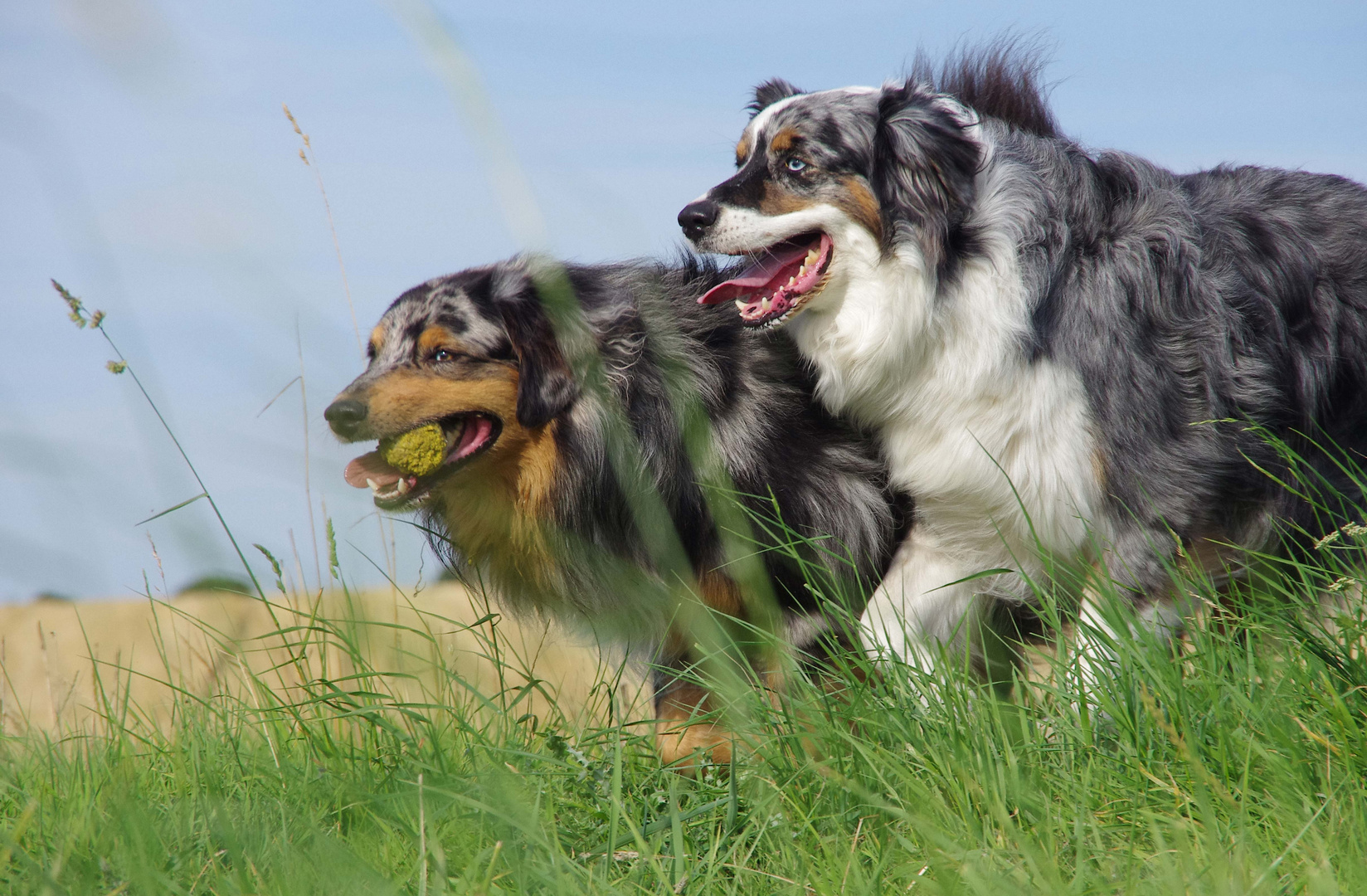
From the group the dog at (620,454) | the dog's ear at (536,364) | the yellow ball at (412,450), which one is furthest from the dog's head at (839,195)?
the yellow ball at (412,450)

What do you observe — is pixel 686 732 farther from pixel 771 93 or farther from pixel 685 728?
pixel 771 93

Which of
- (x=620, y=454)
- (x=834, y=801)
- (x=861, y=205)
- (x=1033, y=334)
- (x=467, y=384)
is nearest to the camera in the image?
(x=834, y=801)

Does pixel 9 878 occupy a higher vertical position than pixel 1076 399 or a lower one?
lower

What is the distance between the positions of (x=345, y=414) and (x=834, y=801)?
1723 mm

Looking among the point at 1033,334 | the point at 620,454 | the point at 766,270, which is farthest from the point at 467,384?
the point at 1033,334

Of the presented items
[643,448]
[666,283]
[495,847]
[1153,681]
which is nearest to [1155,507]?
[1153,681]

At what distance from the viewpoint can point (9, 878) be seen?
1.75m

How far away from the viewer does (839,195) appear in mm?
3016

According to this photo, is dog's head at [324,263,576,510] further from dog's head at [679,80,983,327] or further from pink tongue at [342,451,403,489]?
dog's head at [679,80,983,327]

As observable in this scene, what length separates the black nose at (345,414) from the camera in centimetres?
293

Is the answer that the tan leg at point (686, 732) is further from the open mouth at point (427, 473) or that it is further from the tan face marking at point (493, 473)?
the open mouth at point (427, 473)

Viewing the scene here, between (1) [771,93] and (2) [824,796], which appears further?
(1) [771,93]

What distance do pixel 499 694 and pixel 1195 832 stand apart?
5.01 feet

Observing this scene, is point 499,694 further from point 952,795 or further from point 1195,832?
point 1195,832
